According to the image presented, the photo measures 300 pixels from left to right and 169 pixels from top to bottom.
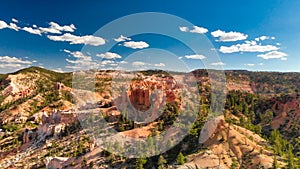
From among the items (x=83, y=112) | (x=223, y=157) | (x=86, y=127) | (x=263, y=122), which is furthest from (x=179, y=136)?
(x=263, y=122)

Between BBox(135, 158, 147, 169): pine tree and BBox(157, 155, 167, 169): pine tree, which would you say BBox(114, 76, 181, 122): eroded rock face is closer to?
BBox(135, 158, 147, 169): pine tree

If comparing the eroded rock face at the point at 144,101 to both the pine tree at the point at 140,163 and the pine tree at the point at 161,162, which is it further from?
the pine tree at the point at 161,162

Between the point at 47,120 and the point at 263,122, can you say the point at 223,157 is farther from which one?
the point at 47,120

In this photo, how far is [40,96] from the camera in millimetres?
81812

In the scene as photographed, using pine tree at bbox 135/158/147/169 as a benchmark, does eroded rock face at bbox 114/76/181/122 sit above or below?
above

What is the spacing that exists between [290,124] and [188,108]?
58.6 ft

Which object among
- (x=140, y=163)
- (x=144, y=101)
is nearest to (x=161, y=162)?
(x=140, y=163)

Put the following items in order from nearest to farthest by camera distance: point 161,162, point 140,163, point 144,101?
1. point 161,162
2. point 140,163
3. point 144,101

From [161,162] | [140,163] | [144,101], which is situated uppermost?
[144,101]

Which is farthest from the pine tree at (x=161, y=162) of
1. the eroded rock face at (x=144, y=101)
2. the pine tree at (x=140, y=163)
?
the eroded rock face at (x=144, y=101)

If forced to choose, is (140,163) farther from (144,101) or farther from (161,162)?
(144,101)

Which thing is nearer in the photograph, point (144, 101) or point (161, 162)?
point (161, 162)

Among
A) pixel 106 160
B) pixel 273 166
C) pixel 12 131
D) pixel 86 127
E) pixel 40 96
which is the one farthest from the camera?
pixel 40 96

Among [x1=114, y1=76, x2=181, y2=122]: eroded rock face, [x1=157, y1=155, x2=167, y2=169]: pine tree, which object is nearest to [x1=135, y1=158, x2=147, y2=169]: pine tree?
[x1=157, y1=155, x2=167, y2=169]: pine tree
